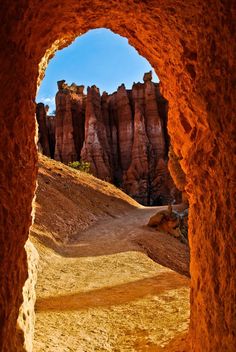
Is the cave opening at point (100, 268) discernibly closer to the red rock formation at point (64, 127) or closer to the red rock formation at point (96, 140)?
the red rock formation at point (96, 140)

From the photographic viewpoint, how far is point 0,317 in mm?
2971

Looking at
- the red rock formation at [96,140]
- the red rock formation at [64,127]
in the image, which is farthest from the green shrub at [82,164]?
the red rock formation at [64,127]

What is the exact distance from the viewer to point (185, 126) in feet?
15.6

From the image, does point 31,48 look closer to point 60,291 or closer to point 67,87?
point 60,291

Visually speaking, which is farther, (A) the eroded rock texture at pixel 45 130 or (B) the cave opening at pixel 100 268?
(A) the eroded rock texture at pixel 45 130

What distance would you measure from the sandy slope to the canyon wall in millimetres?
26470

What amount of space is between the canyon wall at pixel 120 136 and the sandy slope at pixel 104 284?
1042 inches

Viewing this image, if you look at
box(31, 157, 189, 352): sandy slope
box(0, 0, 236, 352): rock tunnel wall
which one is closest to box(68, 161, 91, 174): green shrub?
box(31, 157, 189, 352): sandy slope

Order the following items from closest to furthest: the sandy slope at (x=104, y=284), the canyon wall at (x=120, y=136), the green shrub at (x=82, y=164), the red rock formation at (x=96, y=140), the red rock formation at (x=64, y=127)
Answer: the sandy slope at (x=104, y=284)
the green shrub at (x=82, y=164)
the canyon wall at (x=120, y=136)
the red rock formation at (x=96, y=140)
the red rock formation at (x=64, y=127)

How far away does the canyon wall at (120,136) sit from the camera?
4556cm

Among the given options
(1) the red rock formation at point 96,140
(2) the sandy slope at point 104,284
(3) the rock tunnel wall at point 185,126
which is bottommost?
(2) the sandy slope at point 104,284

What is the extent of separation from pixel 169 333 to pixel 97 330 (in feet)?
4.22

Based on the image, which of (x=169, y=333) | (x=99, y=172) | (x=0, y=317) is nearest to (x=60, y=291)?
(x=169, y=333)

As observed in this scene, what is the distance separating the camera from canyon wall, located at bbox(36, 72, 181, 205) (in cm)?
4556
